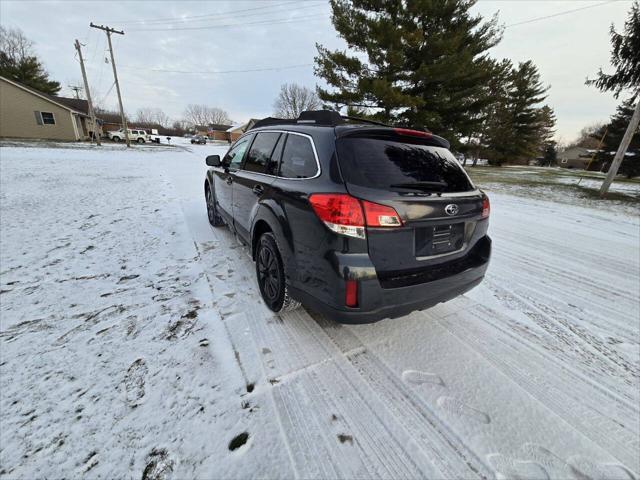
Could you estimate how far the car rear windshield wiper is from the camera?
1.97 meters

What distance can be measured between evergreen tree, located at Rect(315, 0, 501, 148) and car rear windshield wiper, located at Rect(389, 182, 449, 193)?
12043 mm

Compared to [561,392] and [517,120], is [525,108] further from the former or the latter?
[561,392]

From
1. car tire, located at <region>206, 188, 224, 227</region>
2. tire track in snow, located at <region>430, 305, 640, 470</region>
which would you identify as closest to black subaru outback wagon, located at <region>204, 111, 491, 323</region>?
tire track in snow, located at <region>430, 305, 640, 470</region>

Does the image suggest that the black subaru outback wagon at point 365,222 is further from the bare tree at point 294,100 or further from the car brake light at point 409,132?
the bare tree at point 294,100

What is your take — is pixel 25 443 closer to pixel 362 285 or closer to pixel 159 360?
pixel 159 360

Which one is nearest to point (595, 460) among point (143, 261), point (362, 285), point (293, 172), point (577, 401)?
point (577, 401)

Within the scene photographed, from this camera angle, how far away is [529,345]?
2377 mm

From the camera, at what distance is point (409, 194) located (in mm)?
1904

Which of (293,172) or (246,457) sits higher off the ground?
(293,172)

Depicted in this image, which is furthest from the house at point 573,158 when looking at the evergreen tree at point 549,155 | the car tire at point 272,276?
the car tire at point 272,276

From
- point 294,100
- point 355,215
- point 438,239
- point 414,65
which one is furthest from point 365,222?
point 294,100

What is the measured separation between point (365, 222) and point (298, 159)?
943mm

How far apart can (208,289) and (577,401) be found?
322cm

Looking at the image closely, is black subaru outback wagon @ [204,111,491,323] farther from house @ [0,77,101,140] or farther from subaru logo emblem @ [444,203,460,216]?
house @ [0,77,101,140]
